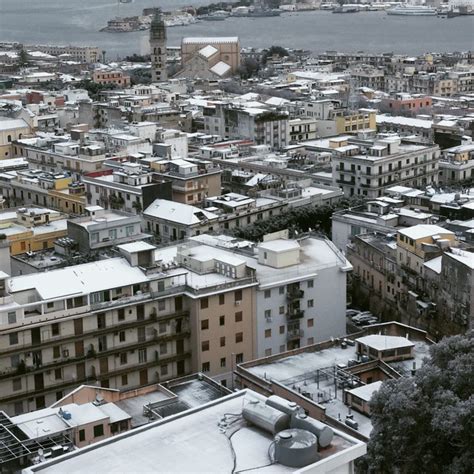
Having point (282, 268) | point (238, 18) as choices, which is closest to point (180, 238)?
point (282, 268)

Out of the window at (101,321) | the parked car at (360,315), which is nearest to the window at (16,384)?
the window at (101,321)

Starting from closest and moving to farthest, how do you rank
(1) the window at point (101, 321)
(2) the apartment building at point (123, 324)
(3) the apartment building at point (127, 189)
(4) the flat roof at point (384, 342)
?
(2) the apartment building at point (123, 324)
(4) the flat roof at point (384, 342)
(1) the window at point (101, 321)
(3) the apartment building at point (127, 189)

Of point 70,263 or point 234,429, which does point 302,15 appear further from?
point 234,429

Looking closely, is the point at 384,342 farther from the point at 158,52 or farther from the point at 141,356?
the point at 158,52

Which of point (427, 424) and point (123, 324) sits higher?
point (427, 424)

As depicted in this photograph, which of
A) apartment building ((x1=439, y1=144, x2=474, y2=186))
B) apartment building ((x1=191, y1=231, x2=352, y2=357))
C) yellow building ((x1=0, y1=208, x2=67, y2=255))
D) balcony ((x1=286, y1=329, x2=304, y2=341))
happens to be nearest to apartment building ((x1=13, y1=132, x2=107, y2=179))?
yellow building ((x1=0, y1=208, x2=67, y2=255))

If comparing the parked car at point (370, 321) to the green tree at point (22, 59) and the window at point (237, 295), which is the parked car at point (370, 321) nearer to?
the window at point (237, 295)

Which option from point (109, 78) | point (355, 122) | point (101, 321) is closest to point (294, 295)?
point (101, 321)
